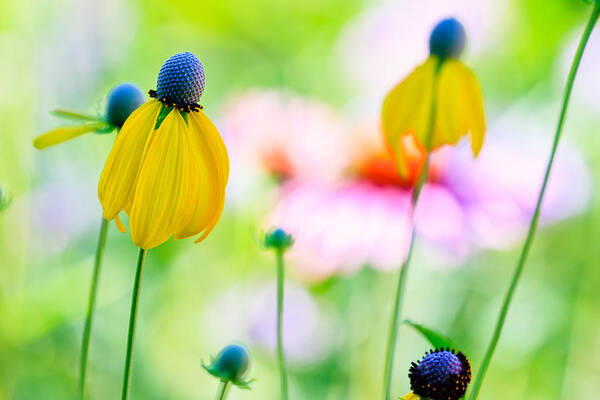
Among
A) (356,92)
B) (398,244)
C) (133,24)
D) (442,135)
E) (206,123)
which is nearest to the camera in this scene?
(206,123)

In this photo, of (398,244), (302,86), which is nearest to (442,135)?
(398,244)

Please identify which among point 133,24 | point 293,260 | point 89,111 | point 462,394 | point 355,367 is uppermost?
point 133,24

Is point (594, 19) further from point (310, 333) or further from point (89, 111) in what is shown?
point (89, 111)

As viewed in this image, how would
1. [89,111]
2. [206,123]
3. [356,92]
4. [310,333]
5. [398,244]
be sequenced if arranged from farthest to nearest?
[356,92], [89,111], [310,333], [398,244], [206,123]

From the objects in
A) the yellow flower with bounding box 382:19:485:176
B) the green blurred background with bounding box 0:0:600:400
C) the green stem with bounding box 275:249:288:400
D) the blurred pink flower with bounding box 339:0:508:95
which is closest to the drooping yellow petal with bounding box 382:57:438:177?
the yellow flower with bounding box 382:19:485:176

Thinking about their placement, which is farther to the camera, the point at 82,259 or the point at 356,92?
the point at 356,92

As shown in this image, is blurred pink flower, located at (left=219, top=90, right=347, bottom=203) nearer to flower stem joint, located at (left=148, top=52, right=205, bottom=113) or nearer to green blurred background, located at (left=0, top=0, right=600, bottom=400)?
green blurred background, located at (left=0, top=0, right=600, bottom=400)
